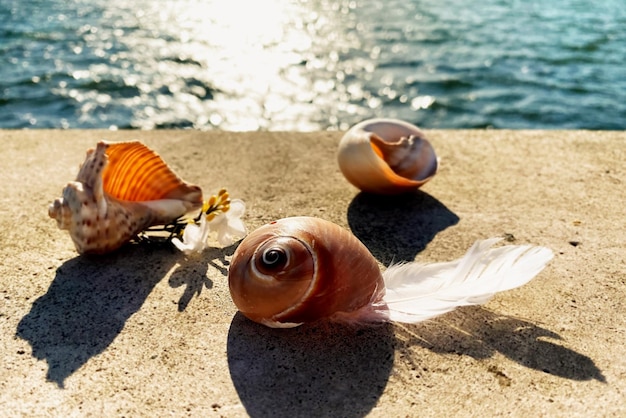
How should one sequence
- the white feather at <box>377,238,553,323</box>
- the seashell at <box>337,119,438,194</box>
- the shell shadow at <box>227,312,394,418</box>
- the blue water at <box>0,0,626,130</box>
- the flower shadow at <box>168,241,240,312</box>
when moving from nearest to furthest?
1. the shell shadow at <box>227,312,394,418</box>
2. the white feather at <box>377,238,553,323</box>
3. the flower shadow at <box>168,241,240,312</box>
4. the seashell at <box>337,119,438,194</box>
5. the blue water at <box>0,0,626,130</box>

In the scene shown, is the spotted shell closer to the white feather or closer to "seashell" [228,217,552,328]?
"seashell" [228,217,552,328]

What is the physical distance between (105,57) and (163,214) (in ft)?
17.6

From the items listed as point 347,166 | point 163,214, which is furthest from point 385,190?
point 163,214

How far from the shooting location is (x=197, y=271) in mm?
2682

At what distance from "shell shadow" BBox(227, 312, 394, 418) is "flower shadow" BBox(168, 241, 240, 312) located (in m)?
0.25

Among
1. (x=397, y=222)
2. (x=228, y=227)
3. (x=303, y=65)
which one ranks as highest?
(x=228, y=227)

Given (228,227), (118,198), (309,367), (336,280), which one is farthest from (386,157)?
(309,367)

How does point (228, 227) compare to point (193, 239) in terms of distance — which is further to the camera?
point (228, 227)

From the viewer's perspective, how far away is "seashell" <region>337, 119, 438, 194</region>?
10.3ft

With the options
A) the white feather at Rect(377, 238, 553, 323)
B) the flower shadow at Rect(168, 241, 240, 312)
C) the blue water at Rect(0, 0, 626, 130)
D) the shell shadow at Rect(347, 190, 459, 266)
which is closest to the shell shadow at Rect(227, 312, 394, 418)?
the white feather at Rect(377, 238, 553, 323)

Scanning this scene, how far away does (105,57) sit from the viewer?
763 cm

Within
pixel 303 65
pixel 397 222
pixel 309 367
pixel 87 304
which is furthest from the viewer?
pixel 303 65

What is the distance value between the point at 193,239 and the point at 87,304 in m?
0.50

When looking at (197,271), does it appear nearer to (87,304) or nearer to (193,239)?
(193,239)
